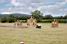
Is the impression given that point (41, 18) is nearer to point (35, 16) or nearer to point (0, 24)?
point (35, 16)

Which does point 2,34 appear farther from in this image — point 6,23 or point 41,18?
point 41,18

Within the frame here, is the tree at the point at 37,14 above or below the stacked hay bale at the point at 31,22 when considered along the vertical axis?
above

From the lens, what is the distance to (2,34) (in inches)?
304

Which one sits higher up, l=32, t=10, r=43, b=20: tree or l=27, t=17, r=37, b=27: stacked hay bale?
l=32, t=10, r=43, b=20: tree

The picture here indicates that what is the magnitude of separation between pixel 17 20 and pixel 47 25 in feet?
5.02

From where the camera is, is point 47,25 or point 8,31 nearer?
point 8,31

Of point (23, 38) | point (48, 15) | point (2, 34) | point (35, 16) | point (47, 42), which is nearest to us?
point (47, 42)

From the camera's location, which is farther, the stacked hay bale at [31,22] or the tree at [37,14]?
the stacked hay bale at [31,22]

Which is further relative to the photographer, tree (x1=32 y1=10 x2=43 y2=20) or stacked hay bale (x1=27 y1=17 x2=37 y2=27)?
stacked hay bale (x1=27 y1=17 x2=37 y2=27)

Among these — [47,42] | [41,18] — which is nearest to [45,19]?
[41,18]

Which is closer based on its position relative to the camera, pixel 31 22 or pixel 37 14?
pixel 37 14

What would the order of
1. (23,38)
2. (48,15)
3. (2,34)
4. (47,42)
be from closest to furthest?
(47,42) < (23,38) < (2,34) < (48,15)

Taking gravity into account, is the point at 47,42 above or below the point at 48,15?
below

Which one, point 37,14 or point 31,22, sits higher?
point 37,14
